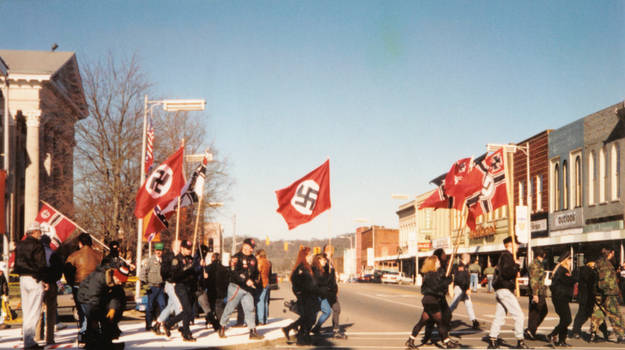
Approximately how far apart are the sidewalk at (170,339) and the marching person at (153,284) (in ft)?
1.28

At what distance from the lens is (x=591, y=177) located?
43.0 meters

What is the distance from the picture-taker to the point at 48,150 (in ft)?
190

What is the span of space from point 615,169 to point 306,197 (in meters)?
28.0

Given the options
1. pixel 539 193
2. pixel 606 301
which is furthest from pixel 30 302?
pixel 539 193

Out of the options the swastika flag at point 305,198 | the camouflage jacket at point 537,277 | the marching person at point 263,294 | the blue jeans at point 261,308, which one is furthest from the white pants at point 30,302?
the camouflage jacket at point 537,277

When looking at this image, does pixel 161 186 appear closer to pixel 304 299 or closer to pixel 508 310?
pixel 304 299

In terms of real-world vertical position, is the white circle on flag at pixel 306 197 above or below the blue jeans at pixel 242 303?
above

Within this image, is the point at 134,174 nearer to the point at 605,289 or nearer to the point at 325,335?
the point at 325,335

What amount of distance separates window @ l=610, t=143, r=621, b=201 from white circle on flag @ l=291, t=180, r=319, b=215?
2733cm

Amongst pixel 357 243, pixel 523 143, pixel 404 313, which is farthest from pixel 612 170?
pixel 357 243

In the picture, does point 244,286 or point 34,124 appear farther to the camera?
point 34,124

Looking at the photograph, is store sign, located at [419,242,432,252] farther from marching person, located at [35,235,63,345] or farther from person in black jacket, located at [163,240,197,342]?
marching person, located at [35,235,63,345]

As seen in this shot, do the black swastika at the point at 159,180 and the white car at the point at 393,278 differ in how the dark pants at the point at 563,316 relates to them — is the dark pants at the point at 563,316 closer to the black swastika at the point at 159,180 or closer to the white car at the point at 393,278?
the black swastika at the point at 159,180

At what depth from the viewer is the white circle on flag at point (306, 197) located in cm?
1644
